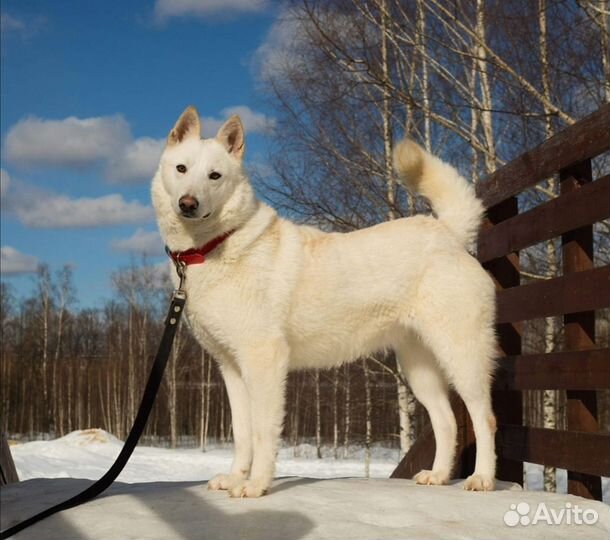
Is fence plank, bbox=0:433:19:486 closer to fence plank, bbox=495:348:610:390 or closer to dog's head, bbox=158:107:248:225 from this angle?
dog's head, bbox=158:107:248:225

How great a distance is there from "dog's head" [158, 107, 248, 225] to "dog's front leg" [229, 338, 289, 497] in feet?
2.28

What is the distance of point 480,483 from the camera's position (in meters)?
3.23

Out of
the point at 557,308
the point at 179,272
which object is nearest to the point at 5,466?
the point at 179,272

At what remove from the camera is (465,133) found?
8.10m

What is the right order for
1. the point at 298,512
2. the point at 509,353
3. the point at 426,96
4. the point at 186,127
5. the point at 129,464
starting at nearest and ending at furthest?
the point at 298,512, the point at 186,127, the point at 509,353, the point at 426,96, the point at 129,464

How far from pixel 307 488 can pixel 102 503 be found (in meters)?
0.89

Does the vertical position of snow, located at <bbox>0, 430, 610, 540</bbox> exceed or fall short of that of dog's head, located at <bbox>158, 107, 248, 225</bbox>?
it falls short

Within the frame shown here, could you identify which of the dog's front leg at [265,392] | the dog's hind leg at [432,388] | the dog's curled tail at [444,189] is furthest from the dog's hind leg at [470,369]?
the dog's front leg at [265,392]

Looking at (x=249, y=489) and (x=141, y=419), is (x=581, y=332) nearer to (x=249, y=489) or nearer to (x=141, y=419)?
(x=249, y=489)

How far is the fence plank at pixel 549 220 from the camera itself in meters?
2.98

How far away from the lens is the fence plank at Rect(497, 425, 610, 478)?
294 cm

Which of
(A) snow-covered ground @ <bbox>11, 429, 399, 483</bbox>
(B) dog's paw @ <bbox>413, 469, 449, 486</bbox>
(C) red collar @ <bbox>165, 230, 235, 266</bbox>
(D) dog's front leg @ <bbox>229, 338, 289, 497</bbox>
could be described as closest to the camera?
(D) dog's front leg @ <bbox>229, 338, 289, 497</bbox>

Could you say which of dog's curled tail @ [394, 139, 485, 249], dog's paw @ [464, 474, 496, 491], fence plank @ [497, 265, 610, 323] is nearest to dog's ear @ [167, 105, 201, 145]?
dog's curled tail @ [394, 139, 485, 249]

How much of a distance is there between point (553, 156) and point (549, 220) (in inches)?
12.7
